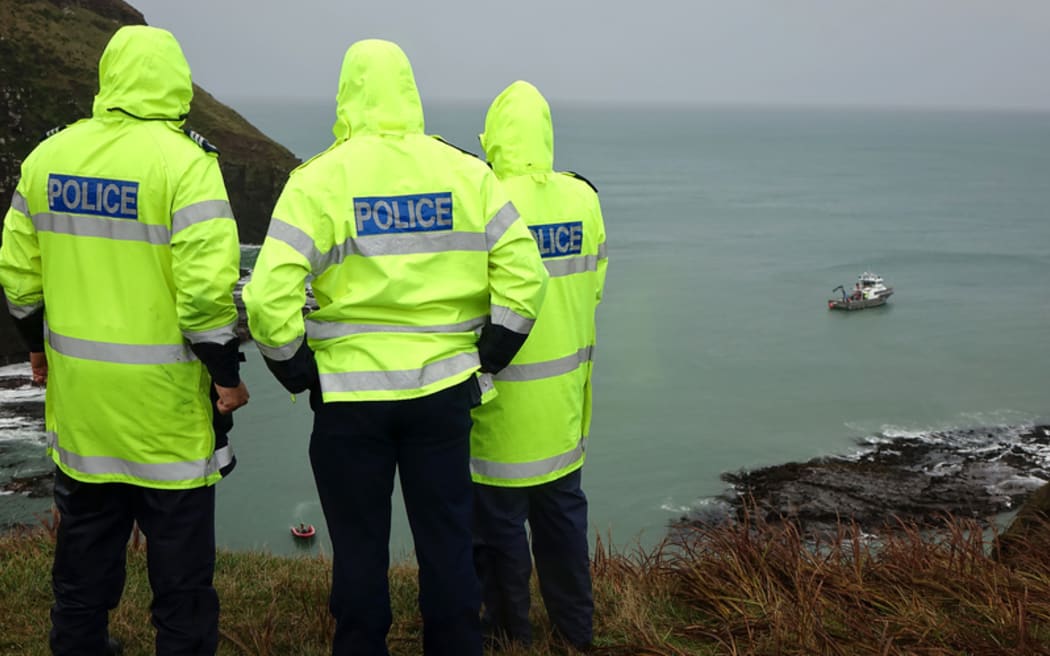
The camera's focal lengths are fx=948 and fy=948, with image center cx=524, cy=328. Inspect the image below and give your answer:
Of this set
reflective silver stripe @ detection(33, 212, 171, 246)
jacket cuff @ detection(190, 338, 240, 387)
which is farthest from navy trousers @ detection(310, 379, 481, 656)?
reflective silver stripe @ detection(33, 212, 171, 246)

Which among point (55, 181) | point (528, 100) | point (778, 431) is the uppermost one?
point (528, 100)

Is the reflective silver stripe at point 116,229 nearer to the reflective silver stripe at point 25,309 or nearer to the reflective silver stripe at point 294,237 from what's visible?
the reflective silver stripe at point 25,309

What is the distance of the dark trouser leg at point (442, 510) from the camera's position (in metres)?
3.25

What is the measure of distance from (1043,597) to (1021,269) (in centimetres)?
8490

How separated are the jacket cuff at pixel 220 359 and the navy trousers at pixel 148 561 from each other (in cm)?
45

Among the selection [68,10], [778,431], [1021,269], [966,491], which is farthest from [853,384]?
[68,10]

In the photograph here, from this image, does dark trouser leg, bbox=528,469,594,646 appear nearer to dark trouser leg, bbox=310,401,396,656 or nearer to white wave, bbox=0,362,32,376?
Answer: dark trouser leg, bbox=310,401,396,656

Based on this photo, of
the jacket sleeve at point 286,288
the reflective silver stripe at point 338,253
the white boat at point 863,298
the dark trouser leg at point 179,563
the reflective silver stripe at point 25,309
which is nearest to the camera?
the jacket sleeve at point 286,288

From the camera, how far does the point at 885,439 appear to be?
3619 centimetres

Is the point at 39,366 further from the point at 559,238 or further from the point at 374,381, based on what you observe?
the point at 559,238

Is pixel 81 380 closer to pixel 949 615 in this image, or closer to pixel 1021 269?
pixel 949 615

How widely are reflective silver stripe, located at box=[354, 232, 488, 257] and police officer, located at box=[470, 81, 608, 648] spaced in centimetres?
71

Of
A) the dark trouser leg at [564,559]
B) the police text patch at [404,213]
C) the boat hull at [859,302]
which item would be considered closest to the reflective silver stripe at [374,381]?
the police text patch at [404,213]

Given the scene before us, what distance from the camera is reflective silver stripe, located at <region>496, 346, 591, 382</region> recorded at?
3930mm
